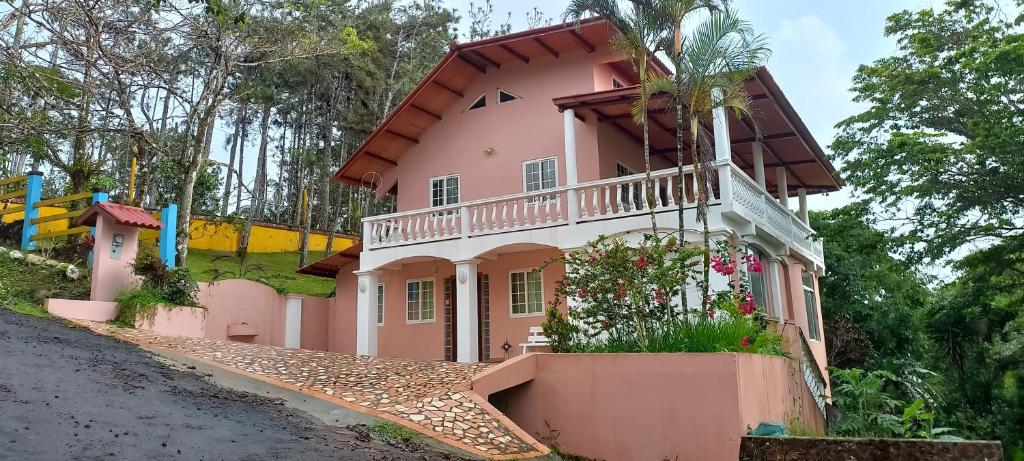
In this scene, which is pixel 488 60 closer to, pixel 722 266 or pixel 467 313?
pixel 467 313

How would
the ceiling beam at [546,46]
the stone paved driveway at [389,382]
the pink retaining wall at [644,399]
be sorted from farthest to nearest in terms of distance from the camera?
1. the ceiling beam at [546,46]
2. the pink retaining wall at [644,399]
3. the stone paved driveway at [389,382]

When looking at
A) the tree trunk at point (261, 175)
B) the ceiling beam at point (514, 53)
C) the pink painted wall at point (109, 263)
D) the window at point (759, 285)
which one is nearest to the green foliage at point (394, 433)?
the window at point (759, 285)

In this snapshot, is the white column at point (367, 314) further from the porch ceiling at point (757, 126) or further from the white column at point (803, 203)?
the white column at point (803, 203)

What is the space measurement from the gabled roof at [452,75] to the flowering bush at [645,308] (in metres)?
6.36

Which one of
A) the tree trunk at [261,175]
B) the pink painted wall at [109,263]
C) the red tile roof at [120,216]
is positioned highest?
the tree trunk at [261,175]

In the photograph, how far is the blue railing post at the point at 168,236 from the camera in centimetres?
1540

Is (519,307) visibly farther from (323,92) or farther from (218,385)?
(323,92)

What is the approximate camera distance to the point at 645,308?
1062 cm

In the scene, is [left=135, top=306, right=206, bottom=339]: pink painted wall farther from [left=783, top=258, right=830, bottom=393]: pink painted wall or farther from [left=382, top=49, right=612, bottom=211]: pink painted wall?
[left=783, top=258, right=830, bottom=393]: pink painted wall

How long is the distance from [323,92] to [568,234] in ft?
68.0

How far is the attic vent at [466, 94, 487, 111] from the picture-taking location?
17984 millimetres

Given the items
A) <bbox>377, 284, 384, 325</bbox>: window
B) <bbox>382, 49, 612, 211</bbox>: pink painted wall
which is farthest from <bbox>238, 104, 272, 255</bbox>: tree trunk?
<bbox>382, 49, 612, 211</bbox>: pink painted wall

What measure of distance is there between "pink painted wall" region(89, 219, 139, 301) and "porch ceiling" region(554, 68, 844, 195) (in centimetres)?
926

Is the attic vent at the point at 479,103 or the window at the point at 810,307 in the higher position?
the attic vent at the point at 479,103
